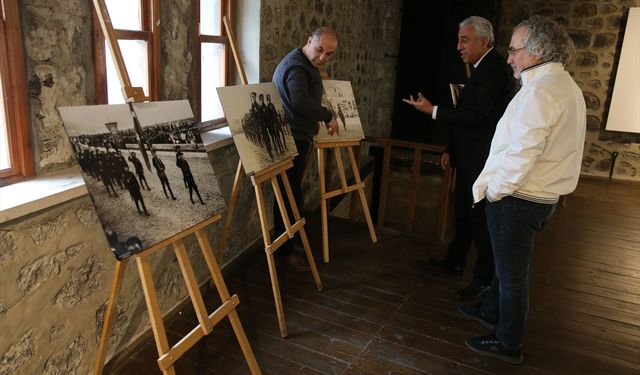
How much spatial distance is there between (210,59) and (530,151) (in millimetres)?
1980

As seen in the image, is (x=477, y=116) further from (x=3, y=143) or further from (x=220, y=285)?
(x=3, y=143)

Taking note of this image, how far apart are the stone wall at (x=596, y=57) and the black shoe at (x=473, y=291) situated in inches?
187

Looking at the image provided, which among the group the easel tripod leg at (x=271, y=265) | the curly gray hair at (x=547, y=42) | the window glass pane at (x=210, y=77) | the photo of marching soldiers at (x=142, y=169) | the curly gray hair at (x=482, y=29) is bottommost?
the easel tripod leg at (x=271, y=265)

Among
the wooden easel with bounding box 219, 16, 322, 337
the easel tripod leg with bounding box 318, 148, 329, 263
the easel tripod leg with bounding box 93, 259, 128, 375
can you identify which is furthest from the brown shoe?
the easel tripod leg with bounding box 93, 259, 128, 375

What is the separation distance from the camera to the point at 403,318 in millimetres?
2695

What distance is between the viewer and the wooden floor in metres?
2.30

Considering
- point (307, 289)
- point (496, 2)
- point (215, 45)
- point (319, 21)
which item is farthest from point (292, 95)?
point (496, 2)

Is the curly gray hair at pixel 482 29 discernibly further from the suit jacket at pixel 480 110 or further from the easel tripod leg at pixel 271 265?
the easel tripod leg at pixel 271 265

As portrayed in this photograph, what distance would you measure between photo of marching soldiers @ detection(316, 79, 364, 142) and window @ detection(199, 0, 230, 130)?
2.27ft

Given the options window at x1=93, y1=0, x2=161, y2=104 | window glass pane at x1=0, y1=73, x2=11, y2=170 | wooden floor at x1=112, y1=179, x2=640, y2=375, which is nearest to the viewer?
window glass pane at x1=0, y1=73, x2=11, y2=170

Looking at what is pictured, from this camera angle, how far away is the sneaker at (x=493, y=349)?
2346mm

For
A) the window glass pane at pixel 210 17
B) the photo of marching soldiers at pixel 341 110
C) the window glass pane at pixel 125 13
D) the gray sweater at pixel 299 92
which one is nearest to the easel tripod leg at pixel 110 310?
the window glass pane at pixel 125 13

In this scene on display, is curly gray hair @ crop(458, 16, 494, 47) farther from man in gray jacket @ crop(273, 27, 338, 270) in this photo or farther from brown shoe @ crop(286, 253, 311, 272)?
brown shoe @ crop(286, 253, 311, 272)

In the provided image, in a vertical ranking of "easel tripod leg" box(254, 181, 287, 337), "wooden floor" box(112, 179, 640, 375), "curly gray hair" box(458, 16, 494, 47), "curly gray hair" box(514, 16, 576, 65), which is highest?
"curly gray hair" box(458, 16, 494, 47)
